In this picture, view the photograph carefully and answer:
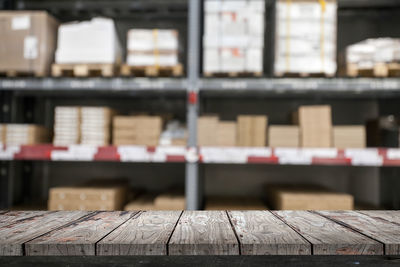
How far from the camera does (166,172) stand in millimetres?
4527

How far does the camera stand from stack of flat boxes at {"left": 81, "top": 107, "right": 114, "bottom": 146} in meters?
3.46

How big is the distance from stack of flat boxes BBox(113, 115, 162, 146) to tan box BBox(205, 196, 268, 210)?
1.05 metres

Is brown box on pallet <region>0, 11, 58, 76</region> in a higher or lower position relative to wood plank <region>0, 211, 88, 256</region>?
higher

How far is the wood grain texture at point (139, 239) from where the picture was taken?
1.00 metres

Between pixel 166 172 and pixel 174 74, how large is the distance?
165 centimetres

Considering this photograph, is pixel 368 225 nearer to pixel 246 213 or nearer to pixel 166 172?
pixel 246 213

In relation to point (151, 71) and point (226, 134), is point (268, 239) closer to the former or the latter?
point (226, 134)

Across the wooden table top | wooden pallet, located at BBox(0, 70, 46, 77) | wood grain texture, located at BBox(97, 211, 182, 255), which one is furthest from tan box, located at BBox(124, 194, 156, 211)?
wood grain texture, located at BBox(97, 211, 182, 255)

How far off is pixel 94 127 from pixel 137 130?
472 mm

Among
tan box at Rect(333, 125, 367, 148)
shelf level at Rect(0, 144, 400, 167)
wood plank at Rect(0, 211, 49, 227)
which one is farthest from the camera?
tan box at Rect(333, 125, 367, 148)

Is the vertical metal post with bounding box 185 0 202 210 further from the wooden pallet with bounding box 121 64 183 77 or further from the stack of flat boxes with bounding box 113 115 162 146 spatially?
the stack of flat boxes with bounding box 113 115 162 146

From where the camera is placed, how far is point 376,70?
3.25 meters

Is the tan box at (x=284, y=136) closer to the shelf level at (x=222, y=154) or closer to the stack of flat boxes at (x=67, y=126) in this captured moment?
the shelf level at (x=222, y=154)

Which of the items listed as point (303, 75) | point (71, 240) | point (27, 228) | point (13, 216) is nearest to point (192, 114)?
point (303, 75)
